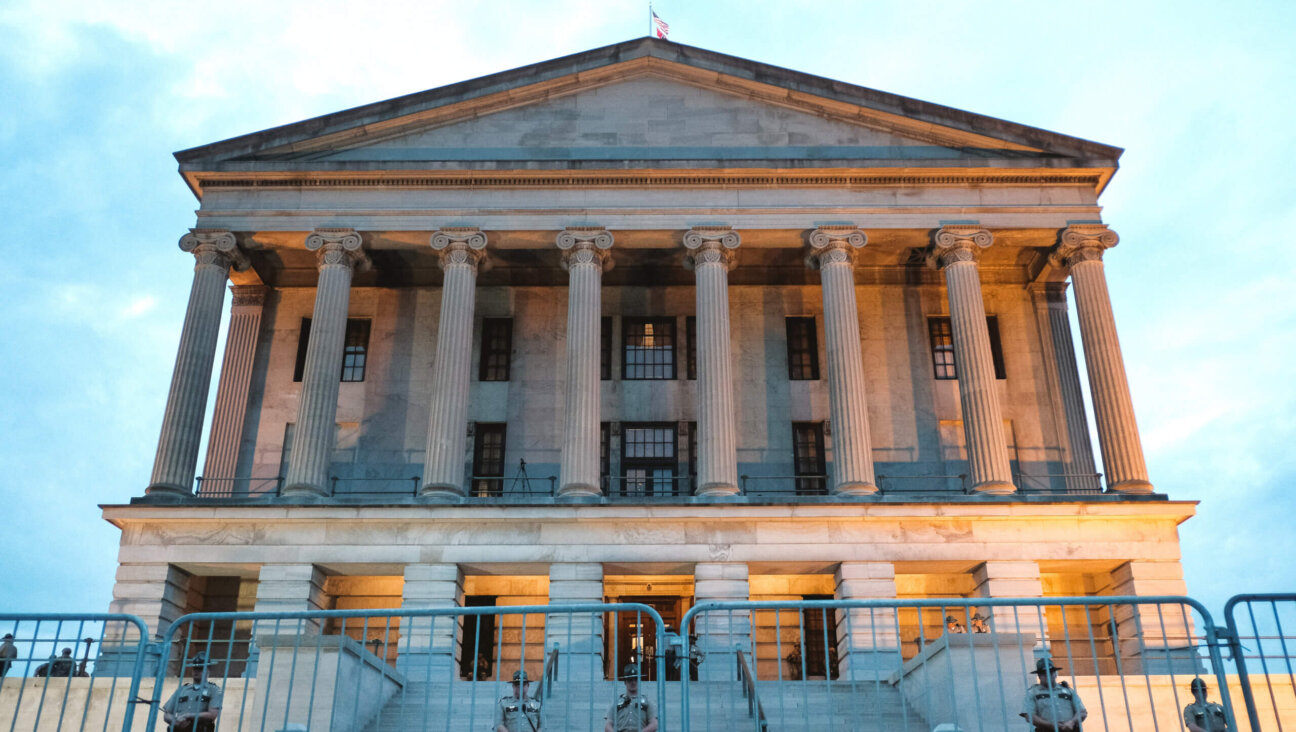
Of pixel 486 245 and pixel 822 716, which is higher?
pixel 486 245

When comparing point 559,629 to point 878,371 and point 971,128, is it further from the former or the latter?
point 971,128

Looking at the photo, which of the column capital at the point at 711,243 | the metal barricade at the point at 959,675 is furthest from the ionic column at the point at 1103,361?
the column capital at the point at 711,243

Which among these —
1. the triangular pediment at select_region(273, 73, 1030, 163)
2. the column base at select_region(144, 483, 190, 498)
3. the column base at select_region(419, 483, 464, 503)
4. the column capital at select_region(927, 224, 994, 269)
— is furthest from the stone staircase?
the triangular pediment at select_region(273, 73, 1030, 163)

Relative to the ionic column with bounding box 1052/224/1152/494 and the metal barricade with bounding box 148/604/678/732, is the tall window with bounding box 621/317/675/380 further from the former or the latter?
the metal barricade with bounding box 148/604/678/732

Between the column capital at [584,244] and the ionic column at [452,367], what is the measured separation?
2.35 meters

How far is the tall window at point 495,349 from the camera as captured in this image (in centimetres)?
3338

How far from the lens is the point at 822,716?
16.0 m

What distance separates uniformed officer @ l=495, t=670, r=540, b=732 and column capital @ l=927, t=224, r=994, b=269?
68.2 feet

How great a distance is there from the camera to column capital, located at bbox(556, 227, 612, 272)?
3019 cm

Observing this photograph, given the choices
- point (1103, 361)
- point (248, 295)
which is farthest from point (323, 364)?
point (1103, 361)

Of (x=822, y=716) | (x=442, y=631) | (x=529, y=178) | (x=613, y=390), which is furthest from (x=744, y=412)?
(x=822, y=716)

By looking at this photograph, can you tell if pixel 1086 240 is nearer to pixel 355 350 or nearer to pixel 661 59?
pixel 661 59

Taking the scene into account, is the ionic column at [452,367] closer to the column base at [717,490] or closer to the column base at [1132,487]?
the column base at [717,490]

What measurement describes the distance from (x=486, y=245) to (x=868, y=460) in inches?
478
